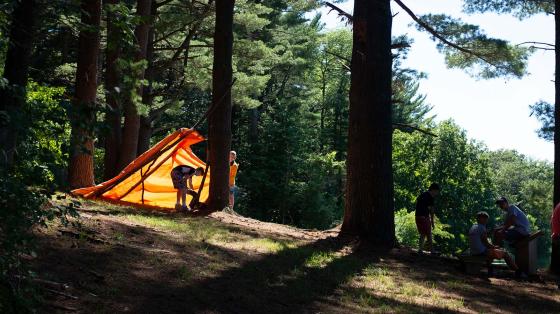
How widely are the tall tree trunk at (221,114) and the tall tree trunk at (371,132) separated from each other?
10.0ft

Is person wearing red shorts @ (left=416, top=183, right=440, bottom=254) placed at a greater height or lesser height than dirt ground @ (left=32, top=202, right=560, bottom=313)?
greater

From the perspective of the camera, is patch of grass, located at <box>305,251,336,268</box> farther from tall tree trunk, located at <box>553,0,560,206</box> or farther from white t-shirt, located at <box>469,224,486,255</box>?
tall tree trunk, located at <box>553,0,560,206</box>

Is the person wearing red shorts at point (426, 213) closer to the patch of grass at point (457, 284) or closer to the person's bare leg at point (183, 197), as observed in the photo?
the patch of grass at point (457, 284)

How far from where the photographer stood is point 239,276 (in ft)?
22.1

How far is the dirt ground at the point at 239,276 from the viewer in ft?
17.7

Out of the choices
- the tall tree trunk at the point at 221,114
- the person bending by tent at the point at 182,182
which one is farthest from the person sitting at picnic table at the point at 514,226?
the person bending by tent at the point at 182,182

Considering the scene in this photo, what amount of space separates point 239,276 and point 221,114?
20.0 ft

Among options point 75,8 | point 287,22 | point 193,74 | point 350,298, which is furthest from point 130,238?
point 287,22

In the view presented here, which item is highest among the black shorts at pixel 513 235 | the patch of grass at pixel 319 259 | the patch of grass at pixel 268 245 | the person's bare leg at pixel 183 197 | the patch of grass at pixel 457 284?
the person's bare leg at pixel 183 197

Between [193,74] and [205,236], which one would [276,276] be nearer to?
[205,236]

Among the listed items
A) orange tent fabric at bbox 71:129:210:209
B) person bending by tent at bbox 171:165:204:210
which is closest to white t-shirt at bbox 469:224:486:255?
person bending by tent at bbox 171:165:204:210

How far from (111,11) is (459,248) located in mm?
38537

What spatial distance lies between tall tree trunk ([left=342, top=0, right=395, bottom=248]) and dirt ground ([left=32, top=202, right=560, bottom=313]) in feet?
1.65

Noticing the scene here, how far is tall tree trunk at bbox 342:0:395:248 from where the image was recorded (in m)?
9.82
